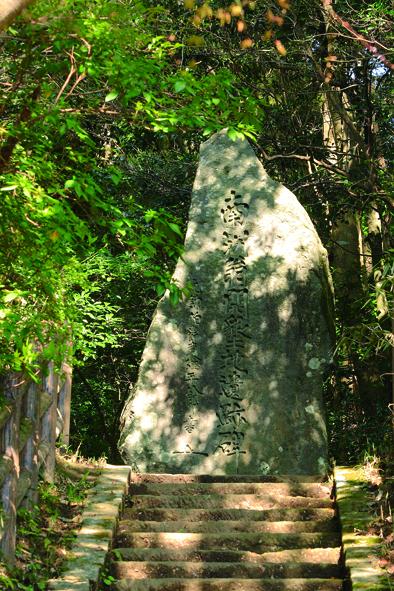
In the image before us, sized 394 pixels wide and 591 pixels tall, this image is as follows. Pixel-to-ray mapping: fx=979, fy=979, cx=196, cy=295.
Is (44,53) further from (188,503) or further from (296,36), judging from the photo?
(296,36)

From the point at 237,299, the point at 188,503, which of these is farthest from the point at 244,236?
the point at 188,503

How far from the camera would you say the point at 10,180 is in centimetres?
498

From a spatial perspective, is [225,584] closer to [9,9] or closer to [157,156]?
[9,9]

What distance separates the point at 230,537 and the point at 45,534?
1.43 metres

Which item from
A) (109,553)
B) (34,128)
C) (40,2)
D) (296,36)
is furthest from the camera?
(296,36)

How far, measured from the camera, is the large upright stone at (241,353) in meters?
9.30

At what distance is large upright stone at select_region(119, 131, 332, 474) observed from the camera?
9305mm

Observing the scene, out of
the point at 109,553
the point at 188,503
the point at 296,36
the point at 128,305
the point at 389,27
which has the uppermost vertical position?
the point at 296,36

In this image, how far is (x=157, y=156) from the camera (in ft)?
47.2

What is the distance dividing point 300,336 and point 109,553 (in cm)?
317

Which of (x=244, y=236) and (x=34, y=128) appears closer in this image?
(x=34, y=128)

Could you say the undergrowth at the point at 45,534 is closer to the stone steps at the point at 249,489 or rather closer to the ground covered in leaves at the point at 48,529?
the ground covered in leaves at the point at 48,529

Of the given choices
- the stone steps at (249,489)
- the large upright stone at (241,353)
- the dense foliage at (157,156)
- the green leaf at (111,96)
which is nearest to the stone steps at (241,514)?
the stone steps at (249,489)

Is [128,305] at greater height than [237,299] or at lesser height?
greater
